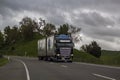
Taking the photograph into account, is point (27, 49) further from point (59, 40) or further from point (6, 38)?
point (59, 40)

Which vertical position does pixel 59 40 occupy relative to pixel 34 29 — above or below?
below

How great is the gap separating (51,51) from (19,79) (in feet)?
110

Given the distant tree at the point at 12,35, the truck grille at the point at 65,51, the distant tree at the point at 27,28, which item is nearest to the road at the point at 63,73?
the truck grille at the point at 65,51

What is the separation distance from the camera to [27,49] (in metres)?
143

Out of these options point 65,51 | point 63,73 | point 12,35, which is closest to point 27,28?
point 12,35

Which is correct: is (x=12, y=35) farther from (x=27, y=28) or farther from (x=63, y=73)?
(x=63, y=73)

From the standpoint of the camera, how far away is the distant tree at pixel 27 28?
154 metres

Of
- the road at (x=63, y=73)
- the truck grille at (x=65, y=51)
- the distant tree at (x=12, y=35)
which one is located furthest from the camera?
the distant tree at (x=12, y=35)

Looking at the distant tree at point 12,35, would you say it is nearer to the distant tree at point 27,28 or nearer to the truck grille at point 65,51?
the distant tree at point 27,28

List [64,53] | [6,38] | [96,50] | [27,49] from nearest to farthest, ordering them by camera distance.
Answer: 1. [64,53]
2. [27,49]
3. [96,50]
4. [6,38]

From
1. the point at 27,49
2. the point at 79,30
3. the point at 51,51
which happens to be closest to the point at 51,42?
the point at 51,51

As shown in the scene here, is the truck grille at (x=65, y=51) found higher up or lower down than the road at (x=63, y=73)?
→ higher up

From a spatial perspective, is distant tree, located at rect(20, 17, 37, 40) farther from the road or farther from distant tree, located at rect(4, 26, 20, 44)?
the road

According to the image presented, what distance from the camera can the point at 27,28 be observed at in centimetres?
15575
